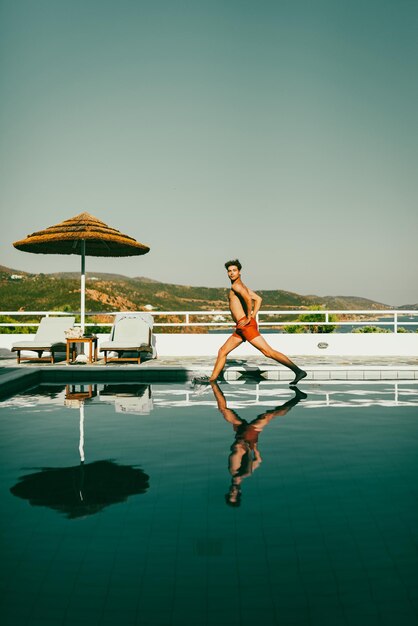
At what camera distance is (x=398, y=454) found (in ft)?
16.1

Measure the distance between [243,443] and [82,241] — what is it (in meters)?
7.73

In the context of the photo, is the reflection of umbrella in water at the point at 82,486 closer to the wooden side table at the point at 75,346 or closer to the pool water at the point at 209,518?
the pool water at the point at 209,518

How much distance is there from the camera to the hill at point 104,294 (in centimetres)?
7562

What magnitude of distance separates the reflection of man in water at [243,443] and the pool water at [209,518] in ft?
0.07

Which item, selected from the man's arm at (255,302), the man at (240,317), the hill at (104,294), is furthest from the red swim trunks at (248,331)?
the hill at (104,294)

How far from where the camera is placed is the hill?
75625mm

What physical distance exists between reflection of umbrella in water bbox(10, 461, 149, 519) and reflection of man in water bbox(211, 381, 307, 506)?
0.58 meters

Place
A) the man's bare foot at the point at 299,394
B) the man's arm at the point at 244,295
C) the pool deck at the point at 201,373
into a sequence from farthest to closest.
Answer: the pool deck at the point at 201,373, the man's arm at the point at 244,295, the man's bare foot at the point at 299,394

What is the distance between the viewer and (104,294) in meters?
88.0

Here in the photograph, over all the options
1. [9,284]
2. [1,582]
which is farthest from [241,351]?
[9,284]

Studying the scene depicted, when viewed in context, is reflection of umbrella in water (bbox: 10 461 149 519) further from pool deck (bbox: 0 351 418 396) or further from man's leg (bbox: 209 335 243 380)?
pool deck (bbox: 0 351 418 396)

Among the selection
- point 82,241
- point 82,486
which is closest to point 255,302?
point 82,241

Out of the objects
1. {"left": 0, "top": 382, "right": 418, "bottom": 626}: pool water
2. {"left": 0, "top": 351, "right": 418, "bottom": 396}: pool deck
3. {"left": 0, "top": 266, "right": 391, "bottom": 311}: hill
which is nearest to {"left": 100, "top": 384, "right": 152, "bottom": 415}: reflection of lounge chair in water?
{"left": 0, "top": 382, "right": 418, "bottom": 626}: pool water

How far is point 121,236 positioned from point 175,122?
186 inches
